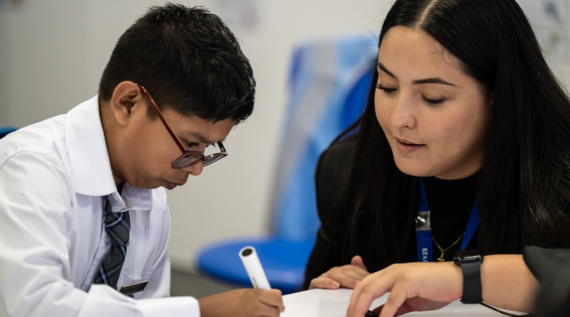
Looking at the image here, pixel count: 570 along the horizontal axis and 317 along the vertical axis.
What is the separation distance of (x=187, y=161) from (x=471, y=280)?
1.92 ft

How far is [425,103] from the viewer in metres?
1.22

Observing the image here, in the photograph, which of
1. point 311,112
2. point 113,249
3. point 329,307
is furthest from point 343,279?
point 311,112

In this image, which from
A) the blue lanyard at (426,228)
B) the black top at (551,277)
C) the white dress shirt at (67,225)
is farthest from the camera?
the blue lanyard at (426,228)

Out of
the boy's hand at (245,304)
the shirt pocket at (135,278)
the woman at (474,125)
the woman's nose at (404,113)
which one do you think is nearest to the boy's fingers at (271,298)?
the boy's hand at (245,304)

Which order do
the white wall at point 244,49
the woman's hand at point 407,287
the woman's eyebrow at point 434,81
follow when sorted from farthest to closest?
the white wall at point 244,49 < the woman's eyebrow at point 434,81 < the woman's hand at point 407,287

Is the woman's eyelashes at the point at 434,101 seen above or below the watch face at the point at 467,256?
above

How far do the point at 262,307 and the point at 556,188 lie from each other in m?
0.73

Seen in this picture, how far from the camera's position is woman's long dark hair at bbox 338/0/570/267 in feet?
4.02

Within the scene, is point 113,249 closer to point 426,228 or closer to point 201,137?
point 201,137

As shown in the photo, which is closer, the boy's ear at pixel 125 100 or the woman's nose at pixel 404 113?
the boy's ear at pixel 125 100

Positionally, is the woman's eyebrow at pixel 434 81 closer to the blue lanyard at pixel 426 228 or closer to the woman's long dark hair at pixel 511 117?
the woman's long dark hair at pixel 511 117

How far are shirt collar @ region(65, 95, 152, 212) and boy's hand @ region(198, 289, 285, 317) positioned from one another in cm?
30

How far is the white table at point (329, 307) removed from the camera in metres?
1.06

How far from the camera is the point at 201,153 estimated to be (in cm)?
112
